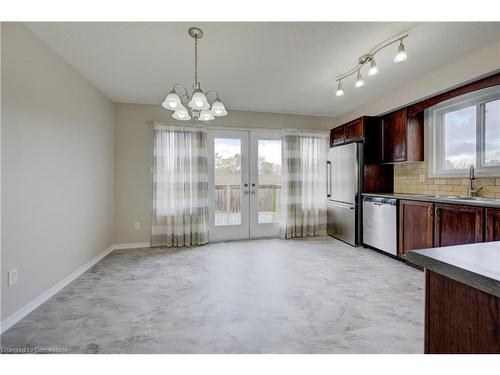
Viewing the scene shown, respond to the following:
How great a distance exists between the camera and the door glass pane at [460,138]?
2902 millimetres

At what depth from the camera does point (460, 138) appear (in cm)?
303

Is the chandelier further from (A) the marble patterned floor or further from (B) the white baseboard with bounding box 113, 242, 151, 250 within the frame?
(B) the white baseboard with bounding box 113, 242, 151, 250

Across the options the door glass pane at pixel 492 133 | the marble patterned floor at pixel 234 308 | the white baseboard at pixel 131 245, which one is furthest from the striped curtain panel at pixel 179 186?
the door glass pane at pixel 492 133

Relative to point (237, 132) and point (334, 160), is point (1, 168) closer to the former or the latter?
point (237, 132)

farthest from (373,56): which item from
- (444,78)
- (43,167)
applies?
(43,167)

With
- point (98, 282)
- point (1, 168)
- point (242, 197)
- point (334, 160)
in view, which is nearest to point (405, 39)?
point (334, 160)

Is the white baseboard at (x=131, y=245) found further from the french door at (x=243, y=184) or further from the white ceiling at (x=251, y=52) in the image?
the white ceiling at (x=251, y=52)

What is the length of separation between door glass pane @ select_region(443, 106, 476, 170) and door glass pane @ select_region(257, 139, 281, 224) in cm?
257

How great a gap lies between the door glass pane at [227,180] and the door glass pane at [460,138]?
124 inches

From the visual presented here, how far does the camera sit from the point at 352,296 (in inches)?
90.4

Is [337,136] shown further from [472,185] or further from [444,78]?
[472,185]

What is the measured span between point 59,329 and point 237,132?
3.60 meters

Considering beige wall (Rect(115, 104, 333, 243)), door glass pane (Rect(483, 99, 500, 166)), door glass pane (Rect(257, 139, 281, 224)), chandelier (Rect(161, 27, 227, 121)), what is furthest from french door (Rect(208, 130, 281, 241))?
door glass pane (Rect(483, 99, 500, 166))

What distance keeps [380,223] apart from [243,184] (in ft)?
7.79
